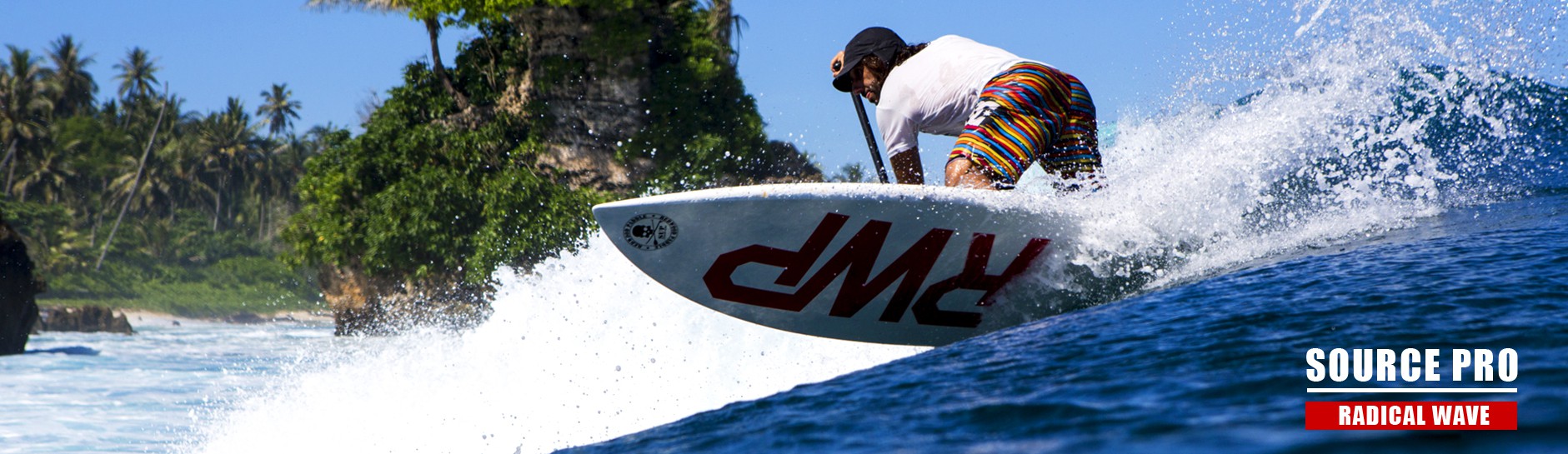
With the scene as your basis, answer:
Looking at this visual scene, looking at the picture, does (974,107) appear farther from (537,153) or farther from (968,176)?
(537,153)

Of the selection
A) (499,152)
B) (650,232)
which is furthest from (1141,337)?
(499,152)

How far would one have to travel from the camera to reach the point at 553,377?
398cm

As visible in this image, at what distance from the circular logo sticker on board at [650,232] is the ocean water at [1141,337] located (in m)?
0.53

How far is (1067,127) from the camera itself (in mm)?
4637

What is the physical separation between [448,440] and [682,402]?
80cm

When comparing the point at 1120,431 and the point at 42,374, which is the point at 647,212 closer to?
the point at 1120,431

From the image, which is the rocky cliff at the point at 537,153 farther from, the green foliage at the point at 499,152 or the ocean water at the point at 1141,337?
the ocean water at the point at 1141,337

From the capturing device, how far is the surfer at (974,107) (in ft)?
13.8

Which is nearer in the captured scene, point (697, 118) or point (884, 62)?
point (884, 62)

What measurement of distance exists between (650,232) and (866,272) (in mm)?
858

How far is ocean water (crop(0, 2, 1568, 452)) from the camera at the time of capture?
2008mm

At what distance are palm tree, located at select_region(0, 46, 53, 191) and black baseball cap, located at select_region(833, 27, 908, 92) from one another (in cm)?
5043

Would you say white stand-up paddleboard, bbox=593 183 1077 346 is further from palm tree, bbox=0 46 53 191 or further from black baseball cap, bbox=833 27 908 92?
palm tree, bbox=0 46 53 191

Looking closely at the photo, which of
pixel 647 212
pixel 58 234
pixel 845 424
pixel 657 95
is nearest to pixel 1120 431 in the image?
pixel 845 424
